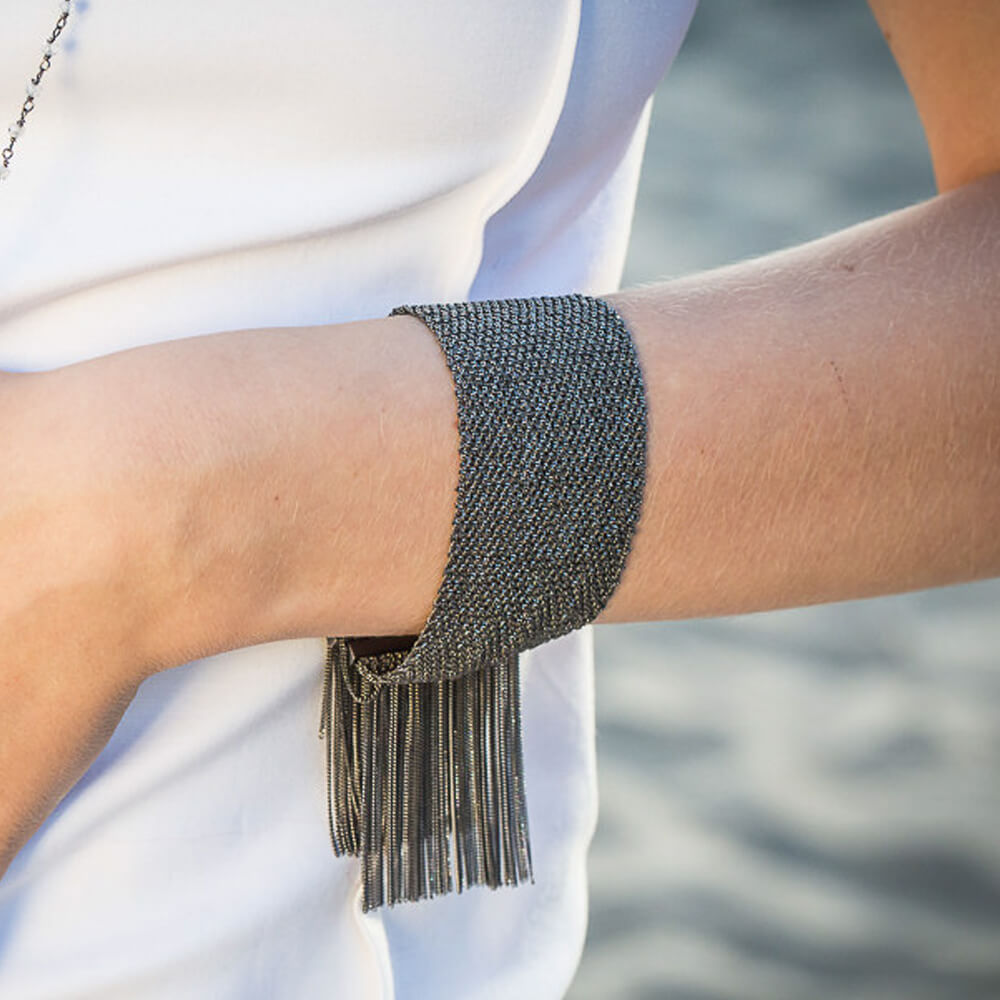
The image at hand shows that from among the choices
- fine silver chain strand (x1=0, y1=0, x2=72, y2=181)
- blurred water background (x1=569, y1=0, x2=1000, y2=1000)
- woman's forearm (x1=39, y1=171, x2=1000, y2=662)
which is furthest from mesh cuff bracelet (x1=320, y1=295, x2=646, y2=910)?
blurred water background (x1=569, y1=0, x2=1000, y2=1000)

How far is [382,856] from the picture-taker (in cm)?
78

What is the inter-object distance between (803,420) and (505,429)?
0.47 ft

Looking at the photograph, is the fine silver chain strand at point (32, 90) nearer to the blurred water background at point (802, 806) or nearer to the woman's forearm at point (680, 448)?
the woman's forearm at point (680, 448)

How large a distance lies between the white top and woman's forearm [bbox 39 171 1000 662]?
84 millimetres

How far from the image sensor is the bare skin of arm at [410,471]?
1.96 feet

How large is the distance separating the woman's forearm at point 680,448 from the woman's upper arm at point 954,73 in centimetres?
5

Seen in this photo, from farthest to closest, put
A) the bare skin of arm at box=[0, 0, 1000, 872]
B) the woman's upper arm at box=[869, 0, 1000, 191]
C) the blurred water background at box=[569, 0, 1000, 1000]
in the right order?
the blurred water background at box=[569, 0, 1000, 1000] < the woman's upper arm at box=[869, 0, 1000, 191] < the bare skin of arm at box=[0, 0, 1000, 872]

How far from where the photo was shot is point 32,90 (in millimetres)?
638

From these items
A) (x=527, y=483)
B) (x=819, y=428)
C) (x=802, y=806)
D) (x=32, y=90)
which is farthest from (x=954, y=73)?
(x=802, y=806)

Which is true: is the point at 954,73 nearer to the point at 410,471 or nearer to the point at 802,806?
the point at 410,471

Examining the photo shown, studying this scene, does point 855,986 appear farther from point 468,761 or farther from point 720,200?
point 720,200

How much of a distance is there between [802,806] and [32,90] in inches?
99.0

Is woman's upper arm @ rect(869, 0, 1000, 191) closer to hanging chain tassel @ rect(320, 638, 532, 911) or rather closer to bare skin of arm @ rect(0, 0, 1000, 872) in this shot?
bare skin of arm @ rect(0, 0, 1000, 872)

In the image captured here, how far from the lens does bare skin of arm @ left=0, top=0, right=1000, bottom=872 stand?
1.96 feet
